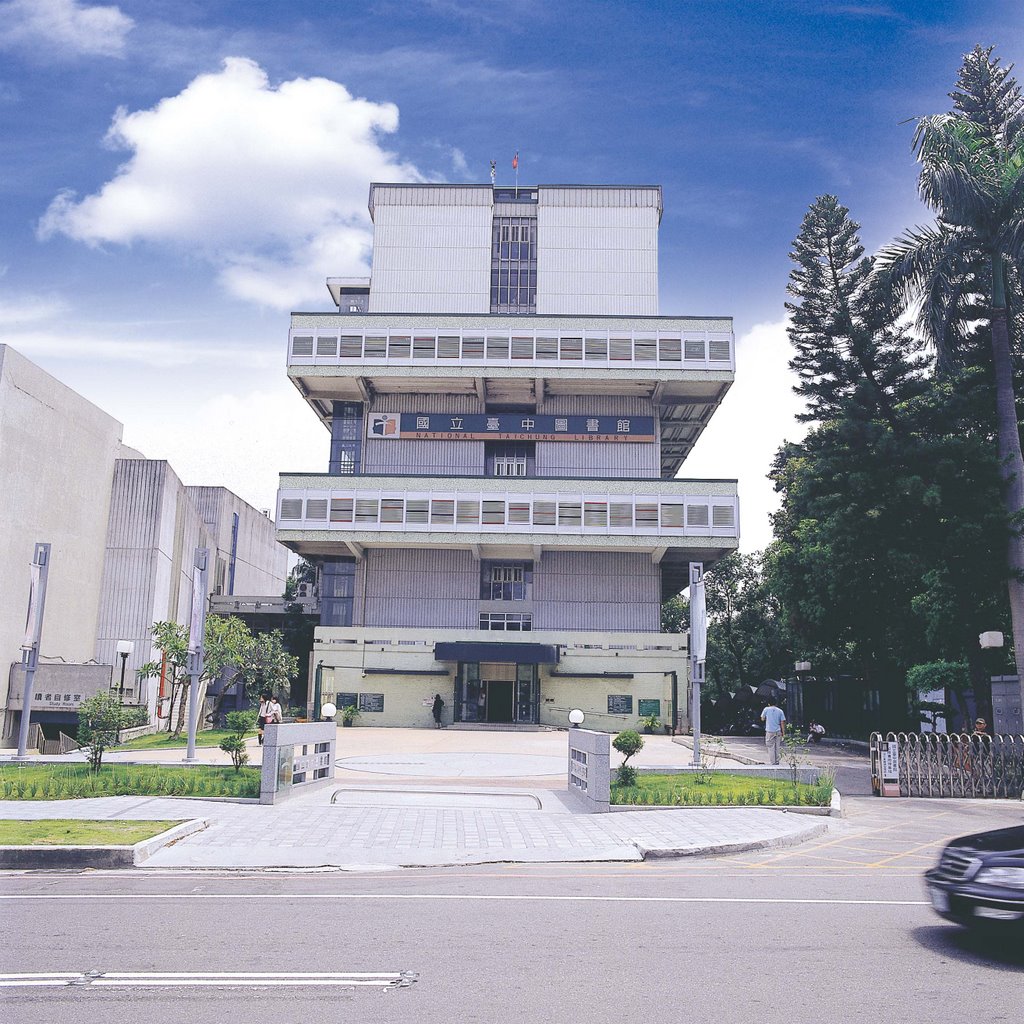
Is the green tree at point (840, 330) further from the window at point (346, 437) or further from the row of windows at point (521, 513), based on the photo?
the window at point (346, 437)

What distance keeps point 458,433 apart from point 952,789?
33.6 meters

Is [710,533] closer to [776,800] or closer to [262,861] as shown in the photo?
[776,800]

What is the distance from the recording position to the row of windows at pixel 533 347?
→ 48219 millimetres

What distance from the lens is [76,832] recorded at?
12031mm

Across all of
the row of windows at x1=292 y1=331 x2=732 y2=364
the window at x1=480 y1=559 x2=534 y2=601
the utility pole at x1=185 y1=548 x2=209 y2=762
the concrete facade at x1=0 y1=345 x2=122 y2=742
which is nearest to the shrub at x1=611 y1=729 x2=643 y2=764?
the utility pole at x1=185 y1=548 x2=209 y2=762

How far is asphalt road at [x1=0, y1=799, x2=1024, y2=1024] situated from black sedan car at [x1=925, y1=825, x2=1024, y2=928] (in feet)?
0.94

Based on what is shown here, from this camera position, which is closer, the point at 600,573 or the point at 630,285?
the point at 600,573

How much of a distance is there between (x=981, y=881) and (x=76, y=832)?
10.4 metres

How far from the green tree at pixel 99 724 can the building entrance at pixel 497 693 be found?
83.0 ft

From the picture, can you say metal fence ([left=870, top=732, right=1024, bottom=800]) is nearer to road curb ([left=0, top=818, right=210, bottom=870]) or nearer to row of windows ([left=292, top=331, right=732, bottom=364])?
road curb ([left=0, top=818, right=210, bottom=870])

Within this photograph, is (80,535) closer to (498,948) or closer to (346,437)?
(346,437)

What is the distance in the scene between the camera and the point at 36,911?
831 cm

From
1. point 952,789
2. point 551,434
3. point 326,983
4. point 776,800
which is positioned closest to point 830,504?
point 952,789

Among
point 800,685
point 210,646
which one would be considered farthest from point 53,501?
point 800,685
